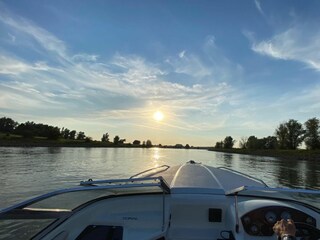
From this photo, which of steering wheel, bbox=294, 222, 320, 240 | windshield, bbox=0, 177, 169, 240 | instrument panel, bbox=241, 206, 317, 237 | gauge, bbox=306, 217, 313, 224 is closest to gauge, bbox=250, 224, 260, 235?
instrument panel, bbox=241, 206, 317, 237

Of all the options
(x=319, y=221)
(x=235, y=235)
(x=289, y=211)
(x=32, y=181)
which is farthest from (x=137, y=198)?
(x=32, y=181)

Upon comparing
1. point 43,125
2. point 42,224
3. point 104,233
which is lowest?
point 42,224

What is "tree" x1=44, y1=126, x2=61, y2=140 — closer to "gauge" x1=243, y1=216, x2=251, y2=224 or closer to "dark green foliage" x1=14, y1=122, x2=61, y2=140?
"dark green foliage" x1=14, y1=122, x2=61, y2=140

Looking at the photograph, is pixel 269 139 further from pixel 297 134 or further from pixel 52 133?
pixel 52 133

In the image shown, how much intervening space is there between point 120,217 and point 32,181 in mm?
18627

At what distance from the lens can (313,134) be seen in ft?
383

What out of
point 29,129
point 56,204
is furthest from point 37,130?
point 56,204

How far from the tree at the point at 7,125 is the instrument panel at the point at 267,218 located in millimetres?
192993

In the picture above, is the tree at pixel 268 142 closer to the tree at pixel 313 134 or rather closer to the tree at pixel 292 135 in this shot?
the tree at pixel 292 135

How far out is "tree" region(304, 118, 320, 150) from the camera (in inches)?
4537

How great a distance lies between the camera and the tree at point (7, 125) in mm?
181000

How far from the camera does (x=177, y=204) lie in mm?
6129

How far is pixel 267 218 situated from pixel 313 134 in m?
124

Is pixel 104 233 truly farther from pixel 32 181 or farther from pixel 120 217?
pixel 32 181
